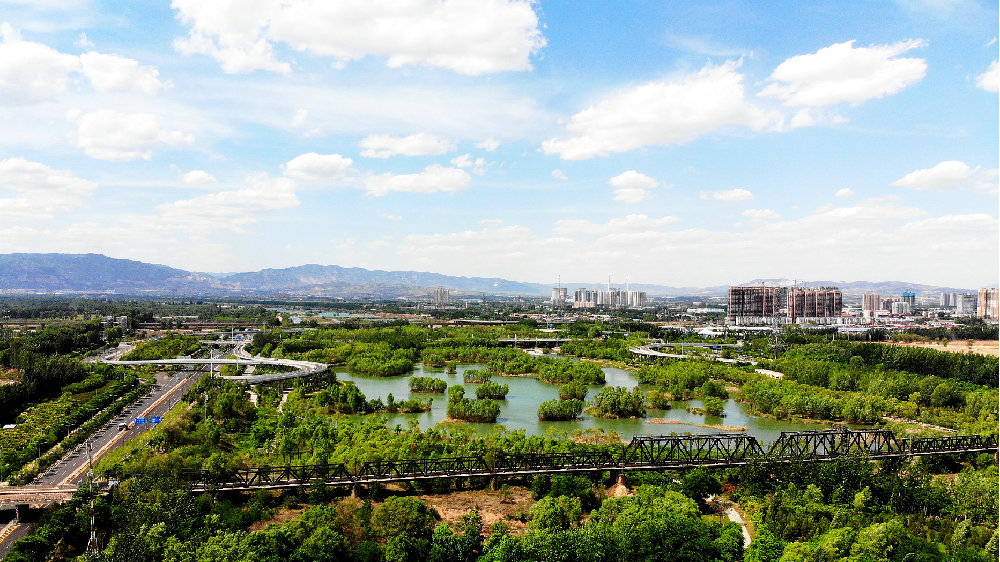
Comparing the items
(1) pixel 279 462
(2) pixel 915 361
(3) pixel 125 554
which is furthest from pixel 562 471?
(2) pixel 915 361

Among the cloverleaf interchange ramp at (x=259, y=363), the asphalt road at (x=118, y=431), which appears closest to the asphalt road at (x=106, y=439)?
the asphalt road at (x=118, y=431)

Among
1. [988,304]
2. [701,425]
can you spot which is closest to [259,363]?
[701,425]

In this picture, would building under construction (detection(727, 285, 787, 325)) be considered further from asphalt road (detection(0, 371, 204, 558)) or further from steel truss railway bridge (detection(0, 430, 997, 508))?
asphalt road (detection(0, 371, 204, 558))

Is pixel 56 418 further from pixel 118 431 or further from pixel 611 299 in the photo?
pixel 611 299

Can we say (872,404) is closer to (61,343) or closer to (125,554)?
(125,554)

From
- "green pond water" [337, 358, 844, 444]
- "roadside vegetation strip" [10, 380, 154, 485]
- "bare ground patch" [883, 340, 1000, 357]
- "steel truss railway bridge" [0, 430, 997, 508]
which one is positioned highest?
"bare ground patch" [883, 340, 1000, 357]

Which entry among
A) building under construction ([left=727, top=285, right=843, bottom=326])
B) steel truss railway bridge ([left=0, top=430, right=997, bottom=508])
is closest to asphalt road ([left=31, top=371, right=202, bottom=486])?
steel truss railway bridge ([left=0, top=430, right=997, bottom=508])
